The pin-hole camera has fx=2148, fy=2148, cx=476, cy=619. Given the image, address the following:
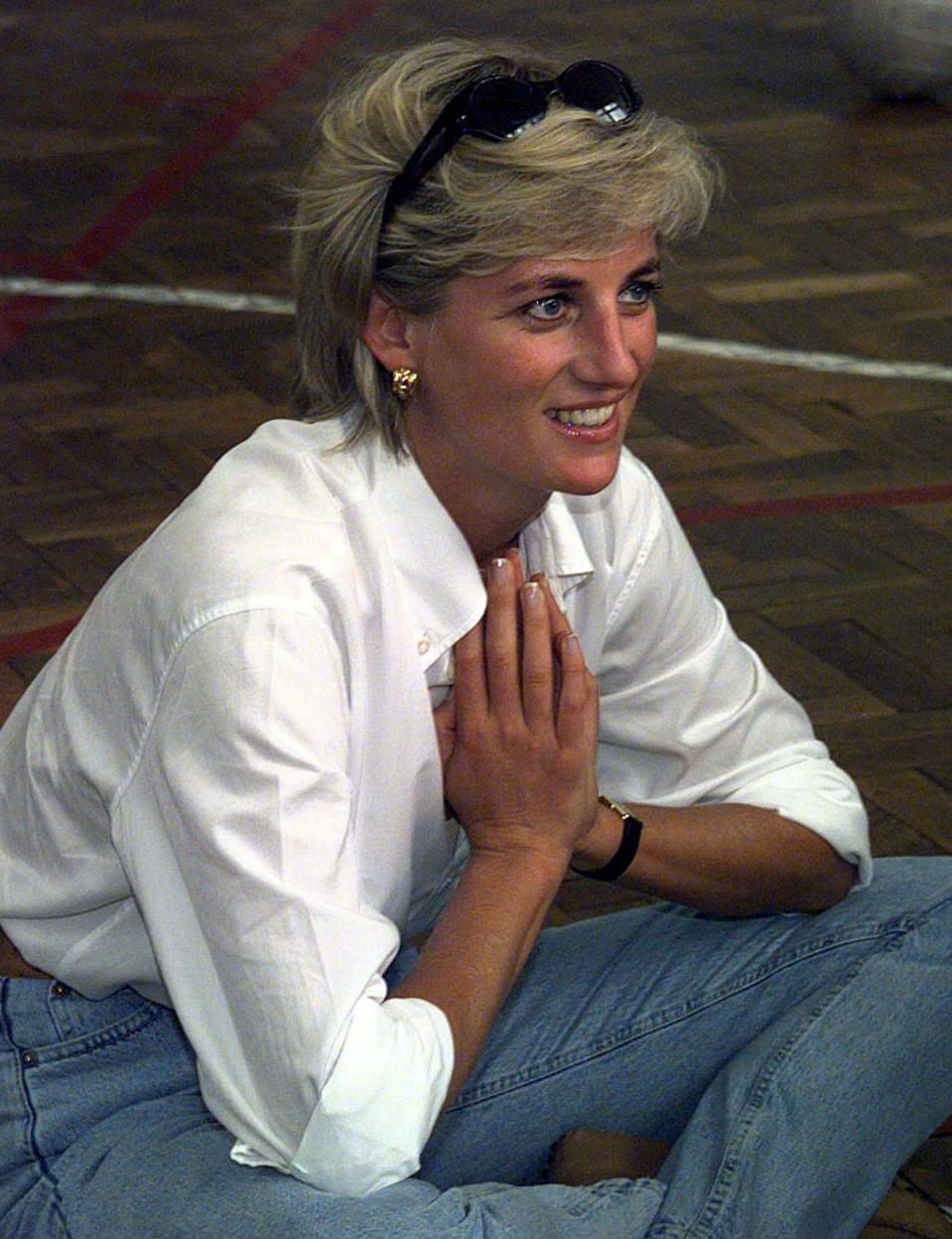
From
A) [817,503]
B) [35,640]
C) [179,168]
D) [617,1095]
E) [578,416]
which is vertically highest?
[578,416]

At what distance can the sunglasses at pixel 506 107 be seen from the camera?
152cm

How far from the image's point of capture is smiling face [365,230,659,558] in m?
1.58

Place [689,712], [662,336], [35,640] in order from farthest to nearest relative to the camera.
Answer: [662,336]
[35,640]
[689,712]

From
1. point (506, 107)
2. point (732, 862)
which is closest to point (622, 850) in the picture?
point (732, 862)

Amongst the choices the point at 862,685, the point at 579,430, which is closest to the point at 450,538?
the point at 579,430

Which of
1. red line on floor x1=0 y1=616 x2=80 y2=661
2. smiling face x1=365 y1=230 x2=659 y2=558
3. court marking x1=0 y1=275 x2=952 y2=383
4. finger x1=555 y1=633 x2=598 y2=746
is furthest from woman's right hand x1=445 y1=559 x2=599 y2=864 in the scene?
court marking x1=0 y1=275 x2=952 y2=383

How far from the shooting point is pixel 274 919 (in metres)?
1.38

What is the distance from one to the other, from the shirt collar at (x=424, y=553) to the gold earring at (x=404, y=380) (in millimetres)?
41

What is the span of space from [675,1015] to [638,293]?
0.57m

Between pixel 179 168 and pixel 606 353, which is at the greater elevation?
pixel 606 353

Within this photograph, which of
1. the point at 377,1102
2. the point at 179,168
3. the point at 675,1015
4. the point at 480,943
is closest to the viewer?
the point at 377,1102

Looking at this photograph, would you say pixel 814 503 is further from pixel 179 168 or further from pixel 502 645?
pixel 179 168

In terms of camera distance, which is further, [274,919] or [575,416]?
[575,416]

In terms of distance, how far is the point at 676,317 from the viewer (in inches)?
154
